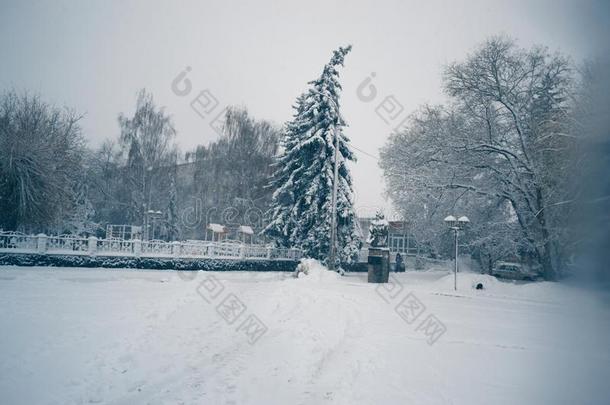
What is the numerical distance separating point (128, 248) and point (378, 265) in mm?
12836

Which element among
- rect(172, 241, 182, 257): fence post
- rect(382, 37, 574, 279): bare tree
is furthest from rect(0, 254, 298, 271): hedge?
rect(382, 37, 574, 279): bare tree

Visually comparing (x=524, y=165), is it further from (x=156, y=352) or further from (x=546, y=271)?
(x=156, y=352)

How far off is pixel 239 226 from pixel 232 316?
961 inches

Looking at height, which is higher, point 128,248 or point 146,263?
point 128,248

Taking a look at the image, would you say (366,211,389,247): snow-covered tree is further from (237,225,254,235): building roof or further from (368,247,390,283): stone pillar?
(237,225,254,235): building roof

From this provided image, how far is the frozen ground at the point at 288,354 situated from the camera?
3.84 metres

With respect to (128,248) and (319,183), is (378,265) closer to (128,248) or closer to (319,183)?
(319,183)

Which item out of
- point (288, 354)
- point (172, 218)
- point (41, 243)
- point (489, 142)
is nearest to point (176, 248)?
point (41, 243)

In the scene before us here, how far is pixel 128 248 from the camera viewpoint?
56.5 ft

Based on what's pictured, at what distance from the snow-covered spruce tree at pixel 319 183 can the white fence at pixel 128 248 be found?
Result: 1.97 metres

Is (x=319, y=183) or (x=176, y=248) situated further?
(x=319, y=183)

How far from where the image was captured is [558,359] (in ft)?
13.0

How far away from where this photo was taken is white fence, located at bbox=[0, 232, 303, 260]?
1453 centimetres

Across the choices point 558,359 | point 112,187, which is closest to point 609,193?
point 558,359
